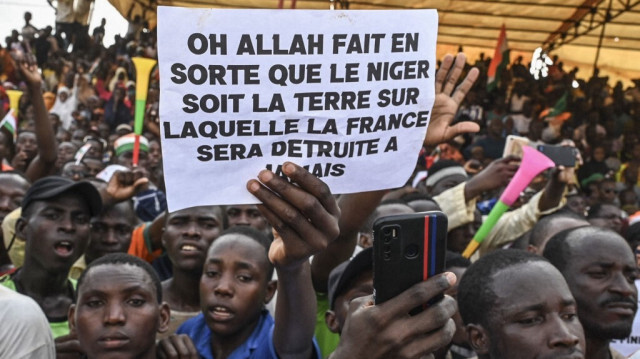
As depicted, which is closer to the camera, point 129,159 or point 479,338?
point 479,338

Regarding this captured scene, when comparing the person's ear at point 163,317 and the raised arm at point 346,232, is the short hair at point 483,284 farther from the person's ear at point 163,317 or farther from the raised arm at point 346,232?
the person's ear at point 163,317

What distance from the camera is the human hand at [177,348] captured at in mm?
2465

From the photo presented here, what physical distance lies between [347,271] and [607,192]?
229 inches

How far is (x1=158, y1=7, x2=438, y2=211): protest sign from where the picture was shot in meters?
1.68

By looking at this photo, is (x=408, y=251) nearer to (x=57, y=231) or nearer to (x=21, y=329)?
(x=21, y=329)

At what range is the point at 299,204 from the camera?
65.1 inches

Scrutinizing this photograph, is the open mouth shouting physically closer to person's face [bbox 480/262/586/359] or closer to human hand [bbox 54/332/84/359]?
human hand [bbox 54/332/84/359]

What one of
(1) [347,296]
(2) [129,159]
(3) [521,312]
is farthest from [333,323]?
(2) [129,159]

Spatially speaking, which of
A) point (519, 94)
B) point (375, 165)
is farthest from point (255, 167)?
point (519, 94)

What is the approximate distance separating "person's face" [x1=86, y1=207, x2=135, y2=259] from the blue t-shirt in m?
0.91

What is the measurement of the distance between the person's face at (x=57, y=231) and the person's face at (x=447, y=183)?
2839mm

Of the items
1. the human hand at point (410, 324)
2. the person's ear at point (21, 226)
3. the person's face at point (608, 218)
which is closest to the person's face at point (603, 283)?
the human hand at point (410, 324)

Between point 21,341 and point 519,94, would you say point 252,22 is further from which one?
point 519,94

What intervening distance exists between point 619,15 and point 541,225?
1268 cm
